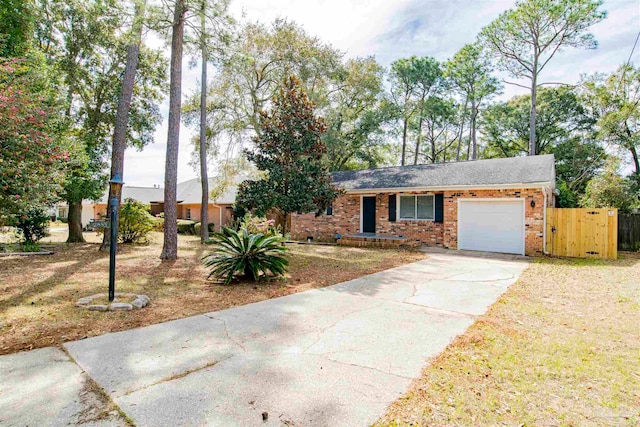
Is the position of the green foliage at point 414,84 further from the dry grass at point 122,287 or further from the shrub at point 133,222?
the shrub at point 133,222

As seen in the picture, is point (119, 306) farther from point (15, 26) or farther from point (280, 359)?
point (15, 26)

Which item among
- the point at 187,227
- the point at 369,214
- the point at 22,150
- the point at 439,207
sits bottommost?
the point at 187,227

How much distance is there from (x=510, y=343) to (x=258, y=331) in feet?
9.45

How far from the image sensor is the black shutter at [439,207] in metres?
13.4

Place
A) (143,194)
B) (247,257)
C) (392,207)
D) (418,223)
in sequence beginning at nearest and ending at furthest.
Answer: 1. (247,257)
2. (418,223)
3. (392,207)
4. (143,194)

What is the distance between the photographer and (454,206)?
1295 centimetres

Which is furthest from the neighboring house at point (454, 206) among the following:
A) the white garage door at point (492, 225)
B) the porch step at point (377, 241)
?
the porch step at point (377, 241)

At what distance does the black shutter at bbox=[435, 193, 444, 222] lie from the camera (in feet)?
44.0

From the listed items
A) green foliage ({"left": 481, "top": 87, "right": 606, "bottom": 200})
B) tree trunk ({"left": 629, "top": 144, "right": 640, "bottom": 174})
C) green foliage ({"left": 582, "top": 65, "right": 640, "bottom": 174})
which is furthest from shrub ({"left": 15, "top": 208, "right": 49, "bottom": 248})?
tree trunk ({"left": 629, "top": 144, "right": 640, "bottom": 174})

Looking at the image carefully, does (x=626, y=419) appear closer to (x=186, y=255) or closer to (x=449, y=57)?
(x=186, y=255)

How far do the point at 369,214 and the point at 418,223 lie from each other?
239 centimetres

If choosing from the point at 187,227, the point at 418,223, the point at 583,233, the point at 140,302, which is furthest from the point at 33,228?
the point at 583,233

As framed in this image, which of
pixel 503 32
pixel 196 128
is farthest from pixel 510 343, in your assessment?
pixel 503 32

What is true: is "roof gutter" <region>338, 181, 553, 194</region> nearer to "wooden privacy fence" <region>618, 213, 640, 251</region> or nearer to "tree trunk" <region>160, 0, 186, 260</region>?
"wooden privacy fence" <region>618, 213, 640, 251</region>
